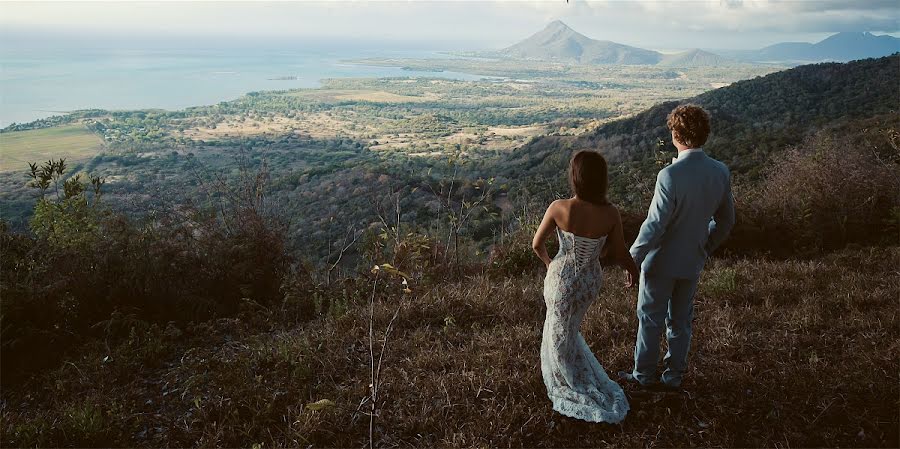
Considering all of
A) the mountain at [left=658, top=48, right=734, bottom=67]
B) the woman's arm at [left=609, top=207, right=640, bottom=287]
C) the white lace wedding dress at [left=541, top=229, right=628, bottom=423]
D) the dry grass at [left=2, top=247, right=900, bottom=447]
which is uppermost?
the mountain at [left=658, top=48, right=734, bottom=67]

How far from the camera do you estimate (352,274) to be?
22.6 ft

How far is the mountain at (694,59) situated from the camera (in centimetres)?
7909

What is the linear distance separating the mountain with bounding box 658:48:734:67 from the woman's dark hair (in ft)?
279

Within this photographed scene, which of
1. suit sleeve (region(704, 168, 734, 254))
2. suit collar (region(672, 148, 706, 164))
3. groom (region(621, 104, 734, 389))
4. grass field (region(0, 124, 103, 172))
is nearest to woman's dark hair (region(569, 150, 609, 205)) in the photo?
groom (region(621, 104, 734, 389))

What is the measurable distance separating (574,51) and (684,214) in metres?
95.6

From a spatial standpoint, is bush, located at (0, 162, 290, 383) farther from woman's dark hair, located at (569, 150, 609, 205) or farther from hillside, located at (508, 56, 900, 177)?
hillside, located at (508, 56, 900, 177)

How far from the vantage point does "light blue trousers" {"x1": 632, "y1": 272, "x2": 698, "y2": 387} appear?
3.36m

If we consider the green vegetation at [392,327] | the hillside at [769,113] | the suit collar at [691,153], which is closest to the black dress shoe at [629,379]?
the green vegetation at [392,327]

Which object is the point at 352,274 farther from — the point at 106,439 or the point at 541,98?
the point at 541,98

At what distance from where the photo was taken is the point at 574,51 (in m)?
92.0

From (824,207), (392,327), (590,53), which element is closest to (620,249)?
(392,327)

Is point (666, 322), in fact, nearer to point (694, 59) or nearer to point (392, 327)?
point (392, 327)

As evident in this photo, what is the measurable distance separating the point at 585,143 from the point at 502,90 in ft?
135

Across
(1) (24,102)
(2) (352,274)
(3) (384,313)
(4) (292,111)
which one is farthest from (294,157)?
(3) (384,313)
